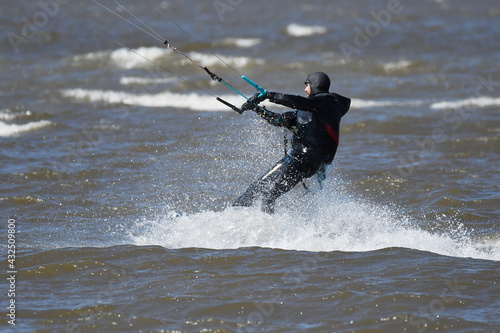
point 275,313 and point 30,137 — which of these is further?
point 30,137

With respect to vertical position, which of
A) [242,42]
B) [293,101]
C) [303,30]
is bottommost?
[293,101]

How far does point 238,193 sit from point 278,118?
95.8 inches

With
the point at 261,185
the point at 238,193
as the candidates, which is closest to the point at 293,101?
the point at 261,185

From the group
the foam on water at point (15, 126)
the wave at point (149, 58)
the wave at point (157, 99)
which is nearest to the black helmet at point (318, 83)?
the foam on water at point (15, 126)

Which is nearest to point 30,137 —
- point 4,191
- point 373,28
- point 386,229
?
point 4,191

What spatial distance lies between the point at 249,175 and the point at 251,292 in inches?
174

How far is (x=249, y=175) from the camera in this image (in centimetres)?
1088

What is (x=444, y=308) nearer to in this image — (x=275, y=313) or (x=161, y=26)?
(x=275, y=313)

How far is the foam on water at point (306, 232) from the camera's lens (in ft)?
25.7

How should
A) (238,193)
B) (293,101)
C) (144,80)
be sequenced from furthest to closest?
(144,80)
(238,193)
(293,101)

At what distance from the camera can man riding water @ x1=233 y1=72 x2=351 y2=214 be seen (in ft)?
25.4

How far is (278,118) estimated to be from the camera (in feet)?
26.1

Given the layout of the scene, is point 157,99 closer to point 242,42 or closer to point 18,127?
point 18,127

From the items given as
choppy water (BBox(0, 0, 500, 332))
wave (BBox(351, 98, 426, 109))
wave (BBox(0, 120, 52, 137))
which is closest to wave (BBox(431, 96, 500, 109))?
choppy water (BBox(0, 0, 500, 332))
